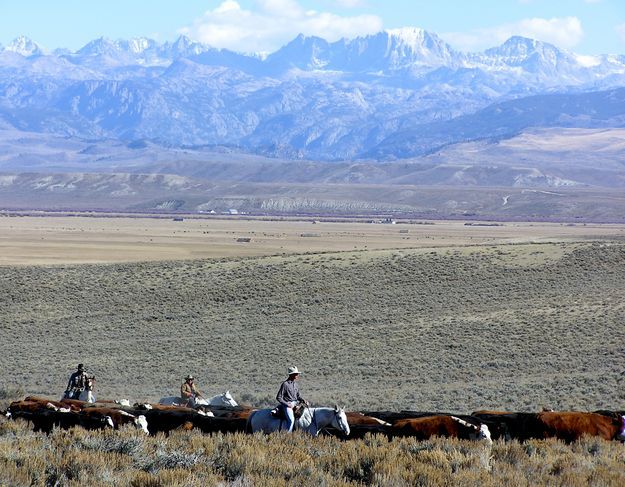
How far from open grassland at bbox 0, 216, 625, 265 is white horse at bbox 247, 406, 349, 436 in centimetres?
4939

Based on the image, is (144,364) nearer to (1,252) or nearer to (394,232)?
(1,252)

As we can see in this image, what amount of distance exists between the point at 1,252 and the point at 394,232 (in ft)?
148

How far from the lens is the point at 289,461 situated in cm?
1057

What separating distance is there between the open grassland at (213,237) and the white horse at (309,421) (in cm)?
4939

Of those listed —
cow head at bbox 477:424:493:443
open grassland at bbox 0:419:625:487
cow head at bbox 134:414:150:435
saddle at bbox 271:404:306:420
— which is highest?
open grassland at bbox 0:419:625:487

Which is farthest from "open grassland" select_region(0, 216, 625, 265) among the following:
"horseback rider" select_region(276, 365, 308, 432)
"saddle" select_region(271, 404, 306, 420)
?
"saddle" select_region(271, 404, 306, 420)

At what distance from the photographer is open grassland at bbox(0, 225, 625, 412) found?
28453mm

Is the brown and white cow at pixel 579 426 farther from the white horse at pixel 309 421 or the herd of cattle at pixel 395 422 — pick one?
the white horse at pixel 309 421

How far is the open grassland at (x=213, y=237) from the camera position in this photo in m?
73.0

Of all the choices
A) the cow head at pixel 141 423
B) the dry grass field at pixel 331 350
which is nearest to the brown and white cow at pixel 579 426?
the dry grass field at pixel 331 350

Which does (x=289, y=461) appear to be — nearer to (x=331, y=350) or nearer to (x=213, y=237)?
(x=331, y=350)

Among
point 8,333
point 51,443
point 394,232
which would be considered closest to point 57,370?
point 8,333

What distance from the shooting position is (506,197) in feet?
593

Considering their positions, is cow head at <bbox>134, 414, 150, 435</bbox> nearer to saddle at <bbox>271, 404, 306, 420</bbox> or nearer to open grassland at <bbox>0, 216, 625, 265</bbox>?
saddle at <bbox>271, 404, 306, 420</bbox>
